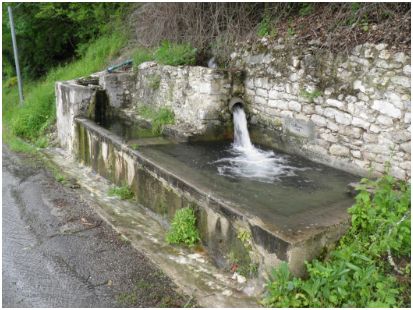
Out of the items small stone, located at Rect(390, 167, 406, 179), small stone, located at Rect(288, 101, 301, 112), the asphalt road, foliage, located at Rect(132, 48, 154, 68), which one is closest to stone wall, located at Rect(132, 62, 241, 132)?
foliage, located at Rect(132, 48, 154, 68)

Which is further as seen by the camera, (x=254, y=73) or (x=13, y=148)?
(x=13, y=148)

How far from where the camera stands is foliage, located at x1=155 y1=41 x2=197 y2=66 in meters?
8.11

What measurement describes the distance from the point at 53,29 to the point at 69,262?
13611mm

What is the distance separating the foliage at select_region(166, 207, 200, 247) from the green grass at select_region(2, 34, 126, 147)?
258 inches

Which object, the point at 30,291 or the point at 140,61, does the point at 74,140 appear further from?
the point at 30,291

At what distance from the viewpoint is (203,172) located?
5.50 metres

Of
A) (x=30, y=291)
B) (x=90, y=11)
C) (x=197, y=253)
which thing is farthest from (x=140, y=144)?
(x=90, y=11)

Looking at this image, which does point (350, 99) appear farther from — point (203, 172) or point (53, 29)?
A: point (53, 29)

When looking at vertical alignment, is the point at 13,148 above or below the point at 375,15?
below

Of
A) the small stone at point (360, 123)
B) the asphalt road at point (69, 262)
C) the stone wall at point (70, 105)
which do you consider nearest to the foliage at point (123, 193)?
the asphalt road at point (69, 262)

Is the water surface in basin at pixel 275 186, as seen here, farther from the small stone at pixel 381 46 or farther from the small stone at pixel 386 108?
the small stone at pixel 381 46

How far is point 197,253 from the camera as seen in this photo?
15.2 ft

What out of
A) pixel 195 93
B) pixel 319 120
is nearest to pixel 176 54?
pixel 195 93

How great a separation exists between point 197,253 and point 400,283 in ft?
6.91
